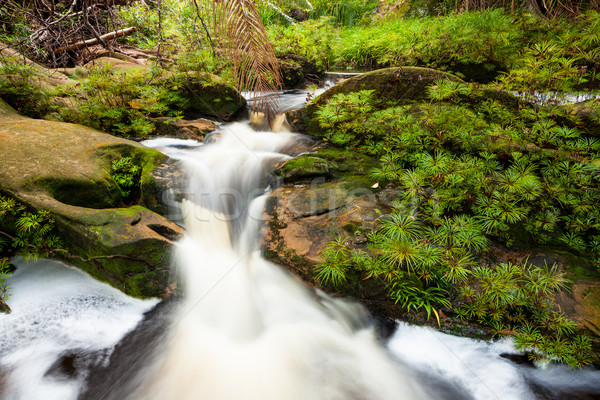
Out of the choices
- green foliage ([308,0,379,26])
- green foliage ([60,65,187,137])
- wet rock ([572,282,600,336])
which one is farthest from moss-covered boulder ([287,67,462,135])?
green foliage ([308,0,379,26])

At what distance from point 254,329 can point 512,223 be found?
314cm

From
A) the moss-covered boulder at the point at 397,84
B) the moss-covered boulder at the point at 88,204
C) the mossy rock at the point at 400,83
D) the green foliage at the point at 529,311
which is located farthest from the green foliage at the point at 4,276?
the mossy rock at the point at 400,83

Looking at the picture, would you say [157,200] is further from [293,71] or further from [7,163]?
[293,71]

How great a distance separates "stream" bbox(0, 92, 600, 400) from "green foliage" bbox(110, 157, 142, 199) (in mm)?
1206

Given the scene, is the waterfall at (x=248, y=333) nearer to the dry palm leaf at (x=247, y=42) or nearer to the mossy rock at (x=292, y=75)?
the dry palm leaf at (x=247, y=42)

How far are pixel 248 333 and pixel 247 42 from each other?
2.83 m

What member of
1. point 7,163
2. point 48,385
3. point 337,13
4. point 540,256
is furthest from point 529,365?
point 337,13

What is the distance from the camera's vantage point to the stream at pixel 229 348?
7.29ft

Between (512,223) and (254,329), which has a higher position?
(512,223)

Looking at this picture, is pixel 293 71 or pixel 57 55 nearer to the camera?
pixel 57 55

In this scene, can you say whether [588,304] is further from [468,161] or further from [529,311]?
[468,161]

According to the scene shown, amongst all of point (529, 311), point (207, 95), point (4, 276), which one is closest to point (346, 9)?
point (207, 95)

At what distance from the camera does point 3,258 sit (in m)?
2.80

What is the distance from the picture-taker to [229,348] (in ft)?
8.84
